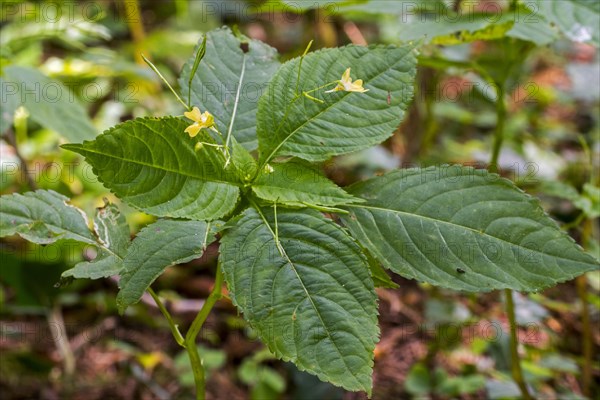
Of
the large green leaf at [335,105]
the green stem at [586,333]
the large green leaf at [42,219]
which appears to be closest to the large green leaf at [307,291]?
the large green leaf at [335,105]

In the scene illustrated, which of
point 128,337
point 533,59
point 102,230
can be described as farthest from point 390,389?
point 533,59

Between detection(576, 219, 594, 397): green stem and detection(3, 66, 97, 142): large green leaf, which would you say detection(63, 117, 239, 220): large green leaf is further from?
detection(576, 219, 594, 397): green stem

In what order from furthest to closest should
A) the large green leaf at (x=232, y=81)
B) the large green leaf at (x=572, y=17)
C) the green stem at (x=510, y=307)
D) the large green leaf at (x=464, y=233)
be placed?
the green stem at (x=510, y=307) < the large green leaf at (x=572, y=17) < the large green leaf at (x=232, y=81) < the large green leaf at (x=464, y=233)

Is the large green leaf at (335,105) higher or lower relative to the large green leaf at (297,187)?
higher

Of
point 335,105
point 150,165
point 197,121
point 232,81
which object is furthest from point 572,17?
point 150,165

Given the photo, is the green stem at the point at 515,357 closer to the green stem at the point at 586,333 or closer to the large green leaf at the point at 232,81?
the green stem at the point at 586,333

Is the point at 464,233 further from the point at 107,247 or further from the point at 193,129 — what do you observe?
Result: the point at 107,247
